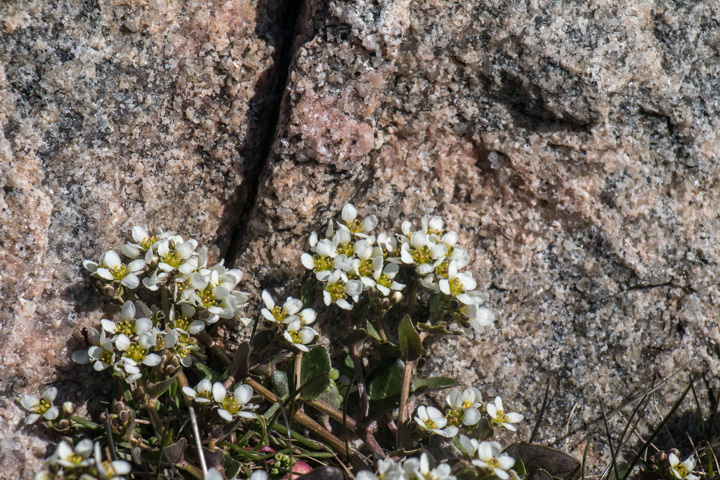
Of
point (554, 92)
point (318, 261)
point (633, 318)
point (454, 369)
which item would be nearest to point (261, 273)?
point (318, 261)

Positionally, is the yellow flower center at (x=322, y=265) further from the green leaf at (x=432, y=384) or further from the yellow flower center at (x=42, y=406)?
the yellow flower center at (x=42, y=406)

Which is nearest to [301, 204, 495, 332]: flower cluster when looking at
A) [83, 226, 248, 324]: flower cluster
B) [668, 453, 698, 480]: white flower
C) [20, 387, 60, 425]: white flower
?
[83, 226, 248, 324]: flower cluster

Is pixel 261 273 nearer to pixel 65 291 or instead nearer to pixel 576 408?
pixel 65 291

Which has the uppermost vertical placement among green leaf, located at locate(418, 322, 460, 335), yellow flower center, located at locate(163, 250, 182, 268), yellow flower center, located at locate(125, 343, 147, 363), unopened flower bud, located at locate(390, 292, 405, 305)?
unopened flower bud, located at locate(390, 292, 405, 305)

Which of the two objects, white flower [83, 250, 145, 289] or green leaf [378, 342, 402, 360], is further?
green leaf [378, 342, 402, 360]

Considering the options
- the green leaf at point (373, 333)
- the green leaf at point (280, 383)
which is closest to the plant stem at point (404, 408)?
the green leaf at point (373, 333)

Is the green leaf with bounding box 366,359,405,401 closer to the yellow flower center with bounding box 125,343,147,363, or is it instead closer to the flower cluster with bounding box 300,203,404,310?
the flower cluster with bounding box 300,203,404,310
